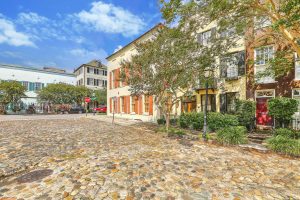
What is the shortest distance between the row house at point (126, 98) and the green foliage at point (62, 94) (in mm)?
13820

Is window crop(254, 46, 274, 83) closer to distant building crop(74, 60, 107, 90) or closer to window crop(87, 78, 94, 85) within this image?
distant building crop(74, 60, 107, 90)

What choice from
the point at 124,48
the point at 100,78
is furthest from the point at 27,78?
the point at 124,48

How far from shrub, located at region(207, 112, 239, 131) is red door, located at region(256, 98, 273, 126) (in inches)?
128

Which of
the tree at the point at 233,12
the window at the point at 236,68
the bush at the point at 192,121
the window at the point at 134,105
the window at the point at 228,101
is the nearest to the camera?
the tree at the point at 233,12

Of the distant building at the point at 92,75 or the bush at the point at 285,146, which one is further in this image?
the distant building at the point at 92,75

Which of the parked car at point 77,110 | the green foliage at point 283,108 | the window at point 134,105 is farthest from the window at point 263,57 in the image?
the parked car at point 77,110

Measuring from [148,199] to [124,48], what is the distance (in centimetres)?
2129

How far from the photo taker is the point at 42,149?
7.17m

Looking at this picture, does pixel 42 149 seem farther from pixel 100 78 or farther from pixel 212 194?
pixel 100 78

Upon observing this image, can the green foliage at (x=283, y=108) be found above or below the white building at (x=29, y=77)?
below

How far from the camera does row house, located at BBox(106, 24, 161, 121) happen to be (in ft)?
61.2

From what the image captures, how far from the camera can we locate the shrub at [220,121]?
1119 cm

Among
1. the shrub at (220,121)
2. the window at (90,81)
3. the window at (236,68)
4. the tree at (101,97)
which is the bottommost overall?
the shrub at (220,121)

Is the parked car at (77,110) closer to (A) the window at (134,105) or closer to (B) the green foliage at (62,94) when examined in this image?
(B) the green foliage at (62,94)
